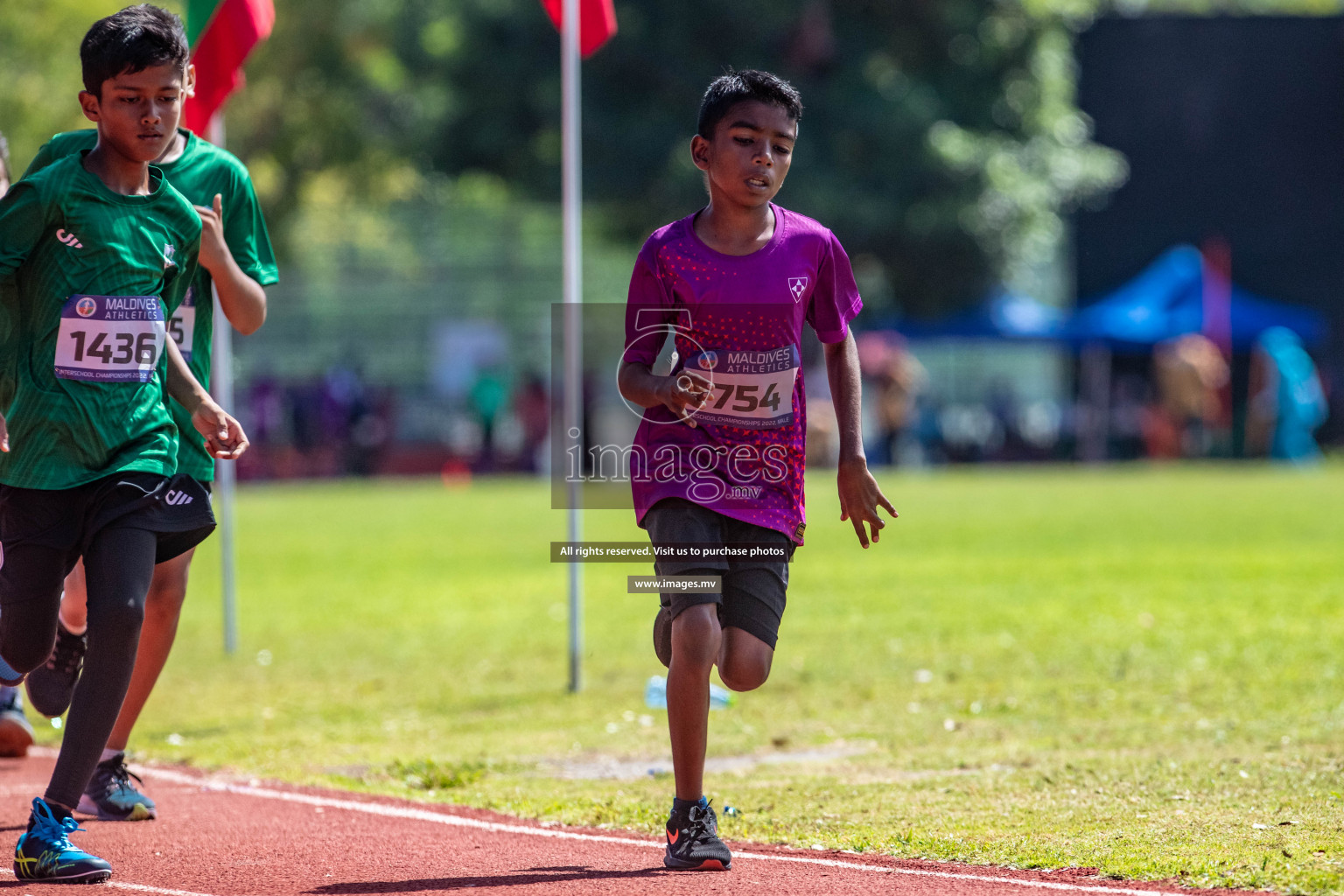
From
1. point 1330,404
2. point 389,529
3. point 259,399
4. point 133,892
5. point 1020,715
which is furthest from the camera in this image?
point 1330,404

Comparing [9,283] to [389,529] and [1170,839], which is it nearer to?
[1170,839]

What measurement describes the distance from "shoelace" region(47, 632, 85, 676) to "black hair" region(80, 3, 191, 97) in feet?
6.63

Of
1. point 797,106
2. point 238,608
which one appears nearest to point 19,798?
point 797,106

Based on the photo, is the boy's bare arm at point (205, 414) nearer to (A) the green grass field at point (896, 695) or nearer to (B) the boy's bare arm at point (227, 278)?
(B) the boy's bare arm at point (227, 278)

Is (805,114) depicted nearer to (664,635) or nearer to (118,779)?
(118,779)

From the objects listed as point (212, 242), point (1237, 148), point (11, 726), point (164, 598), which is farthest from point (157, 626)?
point (1237, 148)

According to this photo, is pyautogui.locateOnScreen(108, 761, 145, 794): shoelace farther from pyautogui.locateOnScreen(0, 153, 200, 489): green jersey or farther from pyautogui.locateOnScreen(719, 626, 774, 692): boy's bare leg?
pyautogui.locateOnScreen(719, 626, 774, 692): boy's bare leg

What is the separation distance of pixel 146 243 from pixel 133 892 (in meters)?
1.80

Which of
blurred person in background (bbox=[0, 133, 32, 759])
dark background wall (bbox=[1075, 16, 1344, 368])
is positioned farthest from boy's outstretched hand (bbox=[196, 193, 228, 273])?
dark background wall (bbox=[1075, 16, 1344, 368])

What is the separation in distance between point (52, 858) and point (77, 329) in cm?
144

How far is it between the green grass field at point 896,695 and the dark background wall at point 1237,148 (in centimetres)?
2411

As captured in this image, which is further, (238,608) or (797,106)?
(238,608)

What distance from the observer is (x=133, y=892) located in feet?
15.5

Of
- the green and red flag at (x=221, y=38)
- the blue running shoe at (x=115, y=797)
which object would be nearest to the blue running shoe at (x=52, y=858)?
the blue running shoe at (x=115, y=797)
